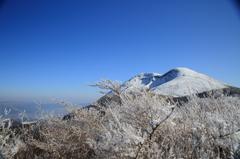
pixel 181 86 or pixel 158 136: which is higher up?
pixel 181 86

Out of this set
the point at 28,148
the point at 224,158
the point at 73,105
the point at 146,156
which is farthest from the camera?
the point at 73,105

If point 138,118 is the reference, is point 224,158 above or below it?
below

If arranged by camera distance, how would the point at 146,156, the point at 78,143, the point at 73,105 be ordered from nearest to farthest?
the point at 146,156
the point at 78,143
the point at 73,105

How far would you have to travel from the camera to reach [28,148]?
3150 millimetres

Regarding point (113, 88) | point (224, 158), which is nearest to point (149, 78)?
point (113, 88)

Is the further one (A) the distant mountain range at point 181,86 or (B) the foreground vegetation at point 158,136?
(A) the distant mountain range at point 181,86

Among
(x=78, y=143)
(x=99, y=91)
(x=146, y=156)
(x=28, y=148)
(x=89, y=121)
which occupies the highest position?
(x=99, y=91)

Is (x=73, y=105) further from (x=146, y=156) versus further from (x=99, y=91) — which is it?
(x=146, y=156)

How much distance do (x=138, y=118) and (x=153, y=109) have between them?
437 mm

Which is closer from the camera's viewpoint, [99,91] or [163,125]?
[163,125]

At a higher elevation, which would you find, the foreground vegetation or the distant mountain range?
the distant mountain range

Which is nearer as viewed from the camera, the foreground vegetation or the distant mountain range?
the foreground vegetation

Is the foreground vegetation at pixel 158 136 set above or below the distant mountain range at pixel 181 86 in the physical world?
below

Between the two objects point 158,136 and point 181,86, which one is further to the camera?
point 181,86
